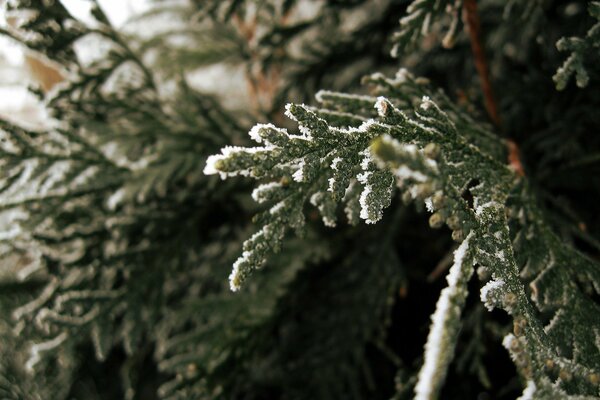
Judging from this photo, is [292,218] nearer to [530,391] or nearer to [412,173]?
[412,173]

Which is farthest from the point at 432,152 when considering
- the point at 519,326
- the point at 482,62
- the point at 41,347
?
the point at 41,347

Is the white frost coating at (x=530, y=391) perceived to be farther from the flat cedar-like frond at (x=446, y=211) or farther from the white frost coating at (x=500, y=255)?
the white frost coating at (x=500, y=255)

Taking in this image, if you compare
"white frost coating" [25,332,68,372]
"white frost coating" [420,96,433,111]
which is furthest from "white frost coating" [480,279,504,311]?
"white frost coating" [25,332,68,372]

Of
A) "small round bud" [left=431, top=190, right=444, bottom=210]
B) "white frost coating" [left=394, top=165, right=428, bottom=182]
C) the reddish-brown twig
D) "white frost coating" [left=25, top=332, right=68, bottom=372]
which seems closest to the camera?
"white frost coating" [left=394, top=165, right=428, bottom=182]

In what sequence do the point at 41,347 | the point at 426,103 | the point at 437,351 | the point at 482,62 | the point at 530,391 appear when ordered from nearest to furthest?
the point at 437,351, the point at 530,391, the point at 426,103, the point at 482,62, the point at 41,347

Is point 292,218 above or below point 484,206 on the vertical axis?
above

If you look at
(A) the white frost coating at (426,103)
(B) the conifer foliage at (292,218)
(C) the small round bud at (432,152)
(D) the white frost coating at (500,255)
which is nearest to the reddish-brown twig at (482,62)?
(B) the conifer foliage at (292,218)

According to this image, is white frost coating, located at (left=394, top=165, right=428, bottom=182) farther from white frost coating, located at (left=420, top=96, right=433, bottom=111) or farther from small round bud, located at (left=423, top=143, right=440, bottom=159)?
white frost coating, located at (left=420, top=96, right=433, bottom=111)

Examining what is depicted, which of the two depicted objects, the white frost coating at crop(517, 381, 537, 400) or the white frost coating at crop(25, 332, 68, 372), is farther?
the white frost coating at crop(25, 332, 68, 372)
